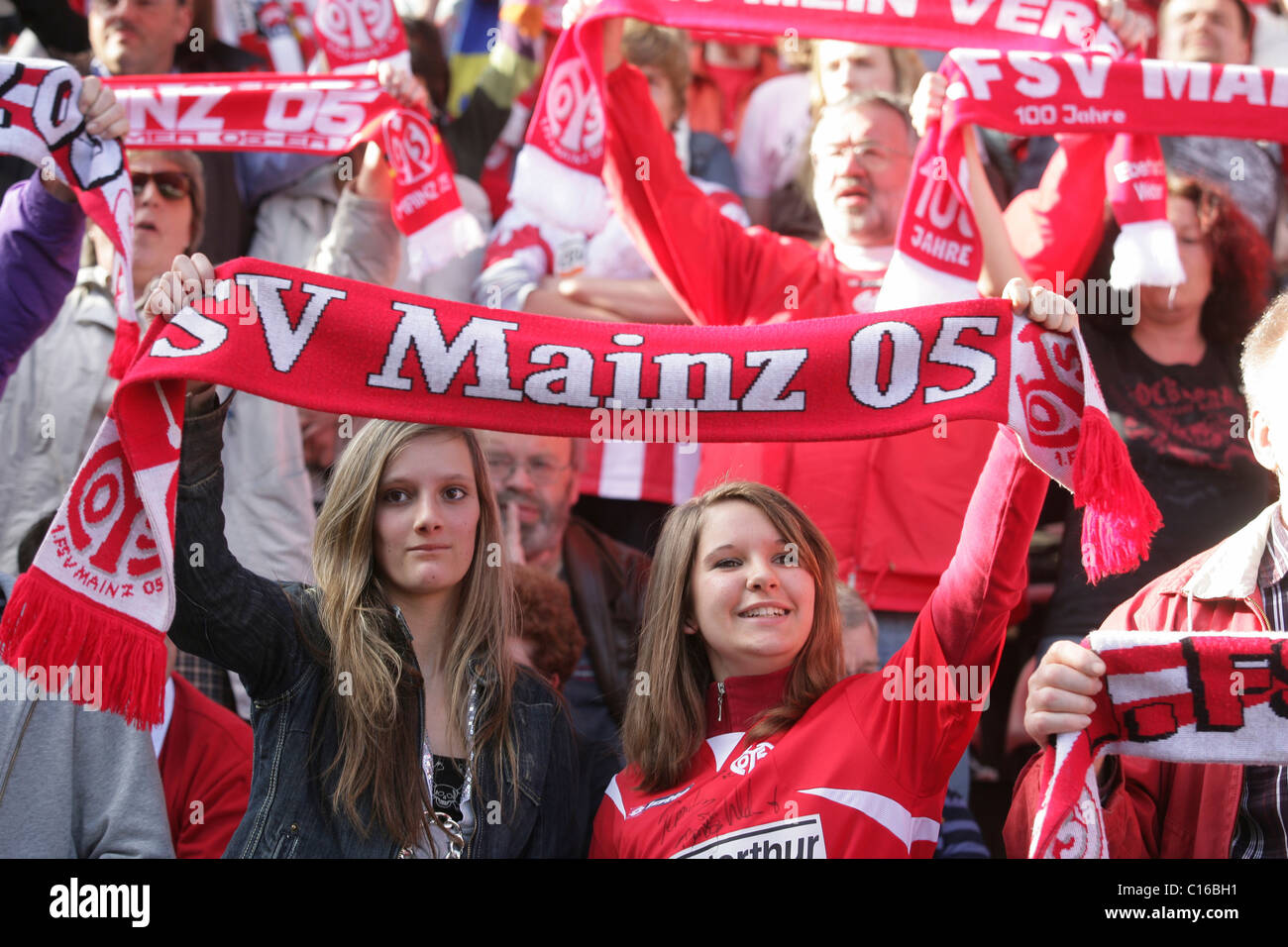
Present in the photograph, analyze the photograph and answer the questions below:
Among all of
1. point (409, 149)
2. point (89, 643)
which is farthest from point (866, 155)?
point (89, 643)

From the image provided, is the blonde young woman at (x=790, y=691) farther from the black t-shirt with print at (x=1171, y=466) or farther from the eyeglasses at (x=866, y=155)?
the eyeglasses at (x=866, y=155)

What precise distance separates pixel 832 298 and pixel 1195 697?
1819 mm

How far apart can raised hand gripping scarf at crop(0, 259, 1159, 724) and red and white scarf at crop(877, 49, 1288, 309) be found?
0.98m

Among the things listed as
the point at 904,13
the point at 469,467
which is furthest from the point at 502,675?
the point at 904,13

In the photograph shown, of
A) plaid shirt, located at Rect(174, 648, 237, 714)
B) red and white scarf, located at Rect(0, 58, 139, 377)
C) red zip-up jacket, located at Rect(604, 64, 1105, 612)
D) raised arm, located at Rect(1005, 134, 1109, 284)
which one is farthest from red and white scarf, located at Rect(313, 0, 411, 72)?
raised arm, located at Rect(1005, 134, 1109, 284)

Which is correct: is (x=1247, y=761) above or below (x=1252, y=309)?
below

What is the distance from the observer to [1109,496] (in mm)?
2494

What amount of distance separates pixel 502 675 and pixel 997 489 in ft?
3.30

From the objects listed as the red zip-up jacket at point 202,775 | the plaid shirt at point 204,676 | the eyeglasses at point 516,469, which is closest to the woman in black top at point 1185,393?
the eyeglasses at point 516,469

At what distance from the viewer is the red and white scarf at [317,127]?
159 inches

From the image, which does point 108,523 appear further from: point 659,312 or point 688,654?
point 659,312

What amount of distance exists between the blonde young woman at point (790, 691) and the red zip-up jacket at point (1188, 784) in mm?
218
